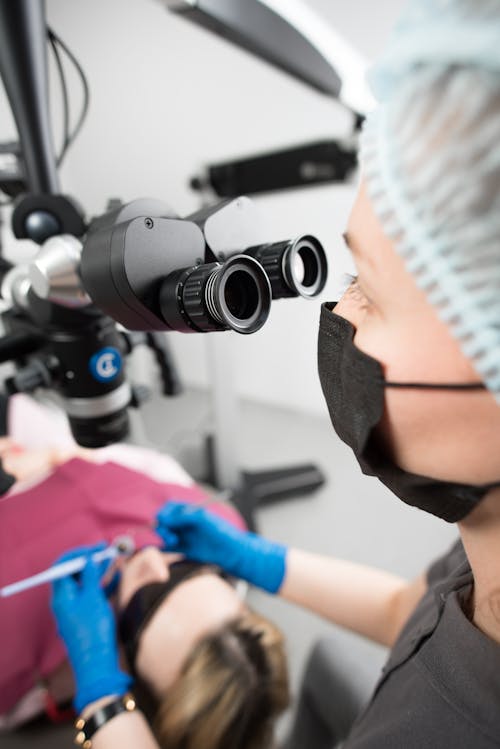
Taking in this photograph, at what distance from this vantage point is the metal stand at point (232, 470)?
5.85 feet

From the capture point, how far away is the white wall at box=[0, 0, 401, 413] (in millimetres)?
594

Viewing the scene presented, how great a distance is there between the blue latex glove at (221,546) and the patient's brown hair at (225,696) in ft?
0.53

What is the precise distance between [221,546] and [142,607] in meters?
0.23

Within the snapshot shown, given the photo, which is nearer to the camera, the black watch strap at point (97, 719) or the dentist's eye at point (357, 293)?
the dentist's eye at point (357, 293)

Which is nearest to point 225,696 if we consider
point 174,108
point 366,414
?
point 366,414

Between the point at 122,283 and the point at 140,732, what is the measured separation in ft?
2.54

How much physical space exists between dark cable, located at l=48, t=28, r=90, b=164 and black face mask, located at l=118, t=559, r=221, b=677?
2.91 feet

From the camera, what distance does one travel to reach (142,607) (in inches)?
39.3

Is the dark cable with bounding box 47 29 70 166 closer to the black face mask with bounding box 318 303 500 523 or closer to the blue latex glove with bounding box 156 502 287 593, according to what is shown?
the black face mask with bounding box 318 303 500 523

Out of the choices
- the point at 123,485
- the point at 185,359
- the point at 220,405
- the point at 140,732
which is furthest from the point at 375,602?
the point at 185,359

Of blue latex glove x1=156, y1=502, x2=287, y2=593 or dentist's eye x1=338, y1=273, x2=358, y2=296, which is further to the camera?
blue latex glove x1=156, y1=502, x2=287, y2=593

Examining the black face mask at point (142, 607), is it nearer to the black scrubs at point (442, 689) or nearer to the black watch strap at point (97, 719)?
the black watch strap at point (97, 719)

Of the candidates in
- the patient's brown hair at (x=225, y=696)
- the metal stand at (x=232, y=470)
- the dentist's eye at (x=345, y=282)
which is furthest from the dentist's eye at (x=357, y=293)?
the metal stand at (x=232, y=470)

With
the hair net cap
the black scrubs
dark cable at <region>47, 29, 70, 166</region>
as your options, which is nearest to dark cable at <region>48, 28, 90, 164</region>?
dark cable at <region>47, 29, 70, 166</region>
